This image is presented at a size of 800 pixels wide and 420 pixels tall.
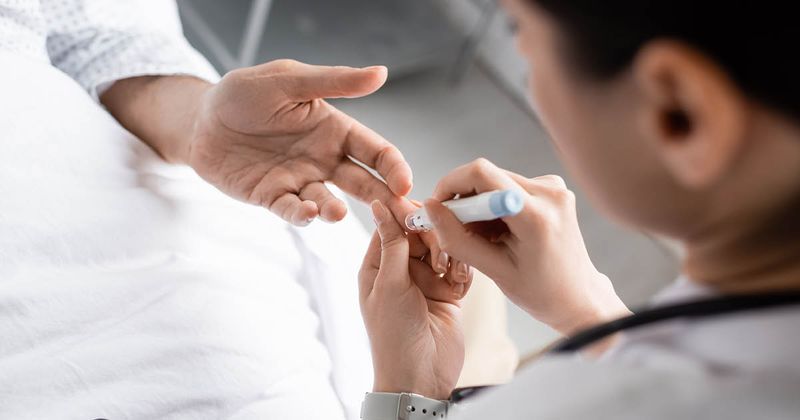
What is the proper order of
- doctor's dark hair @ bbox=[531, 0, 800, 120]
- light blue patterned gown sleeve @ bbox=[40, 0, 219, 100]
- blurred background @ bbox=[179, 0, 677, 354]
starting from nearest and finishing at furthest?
doctor's dark hair @ bbox=[531, 0, 800, 120] < light blue patterned gown sleeve @ bbox=[40, 0, 219, 100] < blurred background @ bbox=[179, 0, 677, 354]

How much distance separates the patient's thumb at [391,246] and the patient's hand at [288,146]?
0.19 ft

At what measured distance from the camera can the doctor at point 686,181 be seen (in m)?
0.41

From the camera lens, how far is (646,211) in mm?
490

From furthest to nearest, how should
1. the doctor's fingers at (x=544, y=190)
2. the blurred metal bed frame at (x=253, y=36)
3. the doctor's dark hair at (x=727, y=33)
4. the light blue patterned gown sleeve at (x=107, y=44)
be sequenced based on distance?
the blurred metal bed frame at (x=253, y=36) < the light blue patterned gown sleeve at (x=107, y=44) < the doctor's fingers at (x=544, y=190) < the doctor's dark hair at (x=727, y=33)

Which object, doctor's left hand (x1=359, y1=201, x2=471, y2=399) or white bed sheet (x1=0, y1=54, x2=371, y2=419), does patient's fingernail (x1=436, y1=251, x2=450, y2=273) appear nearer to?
doctor's left hand (x1=359, y1=201, x2=471, y2=399)

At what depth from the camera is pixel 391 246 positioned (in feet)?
2.75

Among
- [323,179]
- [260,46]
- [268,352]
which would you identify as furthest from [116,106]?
[260,46]

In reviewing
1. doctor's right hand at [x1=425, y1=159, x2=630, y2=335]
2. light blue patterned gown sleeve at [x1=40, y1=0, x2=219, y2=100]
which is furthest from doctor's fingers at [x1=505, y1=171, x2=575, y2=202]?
light blue patterned gown sleeve at [x1=40, y1=0, x2=219, y2=100]

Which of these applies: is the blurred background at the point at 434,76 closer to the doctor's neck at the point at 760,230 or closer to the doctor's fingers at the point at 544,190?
the doctor's fingers at the point at 544,190

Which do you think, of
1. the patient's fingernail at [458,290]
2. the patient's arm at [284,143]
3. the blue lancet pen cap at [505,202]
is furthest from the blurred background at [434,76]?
the blue lancet pen cap at [505,202]

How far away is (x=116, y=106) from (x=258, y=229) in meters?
0.27

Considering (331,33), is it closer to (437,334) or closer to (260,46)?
(260,46)

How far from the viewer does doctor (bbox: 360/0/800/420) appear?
406 millimetres

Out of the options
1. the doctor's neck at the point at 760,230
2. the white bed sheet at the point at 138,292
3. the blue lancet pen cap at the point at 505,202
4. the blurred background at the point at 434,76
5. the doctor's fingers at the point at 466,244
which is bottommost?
the blurred background at the point at 434,76
